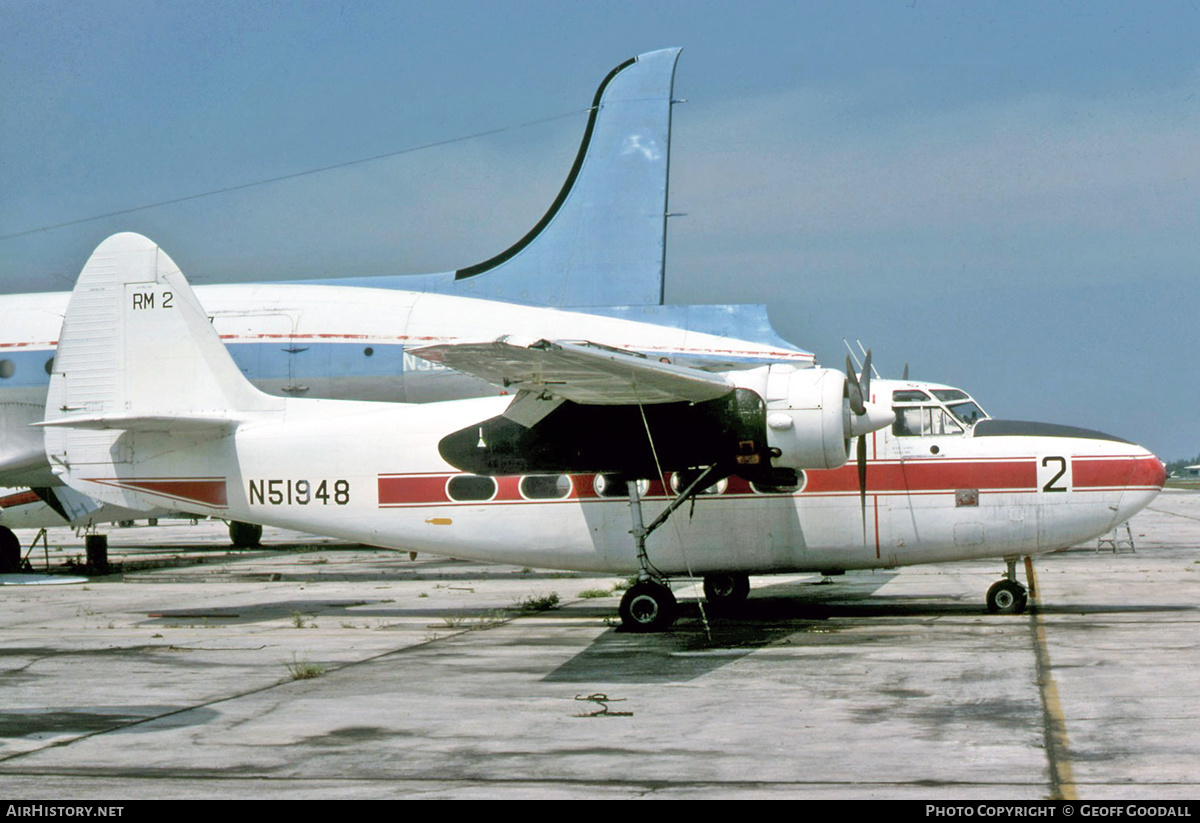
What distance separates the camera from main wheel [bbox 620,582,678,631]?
666 inches

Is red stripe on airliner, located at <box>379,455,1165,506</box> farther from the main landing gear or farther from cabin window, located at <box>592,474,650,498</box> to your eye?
the main landing gear

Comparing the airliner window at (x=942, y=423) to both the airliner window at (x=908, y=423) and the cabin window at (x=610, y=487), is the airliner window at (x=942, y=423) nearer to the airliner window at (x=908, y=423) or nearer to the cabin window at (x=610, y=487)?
the airliner window at (x=908, y=423)

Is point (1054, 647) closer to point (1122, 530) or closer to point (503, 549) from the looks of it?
point (503, 549)

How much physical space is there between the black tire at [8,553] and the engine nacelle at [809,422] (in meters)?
20.5

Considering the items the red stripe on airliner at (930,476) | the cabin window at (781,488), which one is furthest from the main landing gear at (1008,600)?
the cabin window at (781,488)

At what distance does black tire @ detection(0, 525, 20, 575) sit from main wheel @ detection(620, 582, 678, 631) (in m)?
18.4

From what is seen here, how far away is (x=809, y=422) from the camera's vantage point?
1588 cm

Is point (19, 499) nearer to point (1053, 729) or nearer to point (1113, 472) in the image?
point (1113, 472)

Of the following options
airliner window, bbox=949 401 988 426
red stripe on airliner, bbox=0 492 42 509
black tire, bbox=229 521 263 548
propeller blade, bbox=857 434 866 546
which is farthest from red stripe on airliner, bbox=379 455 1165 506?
black tire, bbox=229 521 263 548

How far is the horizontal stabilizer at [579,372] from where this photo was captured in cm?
1334

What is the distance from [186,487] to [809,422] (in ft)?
31.7

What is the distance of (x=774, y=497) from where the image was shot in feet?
57.8
